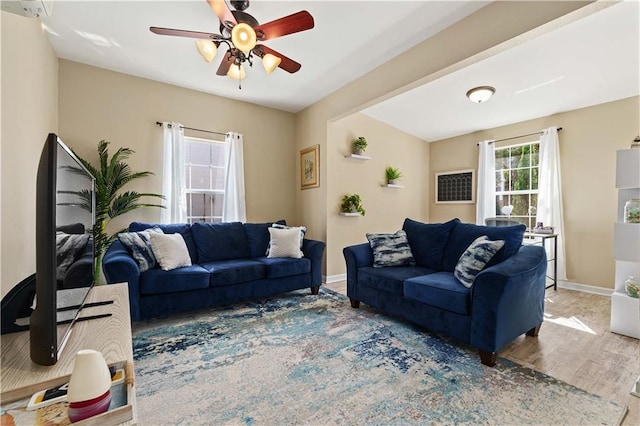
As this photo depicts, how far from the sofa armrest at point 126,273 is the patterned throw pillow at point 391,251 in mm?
2264

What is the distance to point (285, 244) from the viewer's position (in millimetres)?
3537

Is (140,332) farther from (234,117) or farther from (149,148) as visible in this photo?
(234,117)

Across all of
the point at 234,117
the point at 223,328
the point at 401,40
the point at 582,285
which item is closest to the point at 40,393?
the point at 223,328

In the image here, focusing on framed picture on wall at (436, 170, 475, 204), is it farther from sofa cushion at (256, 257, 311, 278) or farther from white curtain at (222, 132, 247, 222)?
white curtain at (222, 132, 247, 222)

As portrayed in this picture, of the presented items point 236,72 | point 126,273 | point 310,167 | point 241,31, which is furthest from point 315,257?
point 241,31

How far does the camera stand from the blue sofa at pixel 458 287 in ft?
6.40

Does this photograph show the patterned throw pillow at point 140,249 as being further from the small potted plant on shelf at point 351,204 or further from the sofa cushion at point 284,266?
the small potted plant on shelf at point 351,204

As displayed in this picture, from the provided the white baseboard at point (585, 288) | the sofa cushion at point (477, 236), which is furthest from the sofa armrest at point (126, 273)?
the white baseboard at point (585, 288)

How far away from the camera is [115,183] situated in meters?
3.28

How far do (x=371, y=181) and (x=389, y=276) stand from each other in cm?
230

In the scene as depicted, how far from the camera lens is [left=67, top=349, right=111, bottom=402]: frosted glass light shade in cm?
67

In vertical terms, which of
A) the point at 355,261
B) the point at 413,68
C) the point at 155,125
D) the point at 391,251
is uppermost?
the point at 413,68

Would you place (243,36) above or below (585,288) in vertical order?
above

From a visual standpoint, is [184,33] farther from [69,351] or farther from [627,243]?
[627,243]
